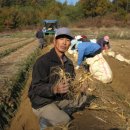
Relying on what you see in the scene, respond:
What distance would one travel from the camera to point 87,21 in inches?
2482

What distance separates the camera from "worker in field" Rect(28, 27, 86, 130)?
15.8 feet

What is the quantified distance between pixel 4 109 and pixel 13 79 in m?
2.49

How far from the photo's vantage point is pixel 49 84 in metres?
4.84

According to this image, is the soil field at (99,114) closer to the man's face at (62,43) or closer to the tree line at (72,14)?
the man's face at (62,43)

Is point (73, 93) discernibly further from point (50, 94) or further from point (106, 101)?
point (106, 101)

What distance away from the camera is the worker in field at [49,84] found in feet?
15.8

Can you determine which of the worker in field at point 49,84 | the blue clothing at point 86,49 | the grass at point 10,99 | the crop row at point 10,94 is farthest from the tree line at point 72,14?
the worker in field at point 49,84

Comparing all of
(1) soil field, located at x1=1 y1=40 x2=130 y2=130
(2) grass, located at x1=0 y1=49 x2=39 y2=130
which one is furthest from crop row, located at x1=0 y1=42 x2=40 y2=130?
(1) soil field, located at x1=1 y1=40 x2=130 y2=130

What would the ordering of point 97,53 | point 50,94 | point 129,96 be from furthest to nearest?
point 97,53, point 129,96, point 50,94

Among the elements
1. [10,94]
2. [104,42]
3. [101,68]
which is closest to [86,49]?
[101,68]

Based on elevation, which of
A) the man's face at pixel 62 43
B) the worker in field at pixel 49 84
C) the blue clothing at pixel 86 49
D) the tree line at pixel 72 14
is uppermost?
the man's face at pixel 62 43

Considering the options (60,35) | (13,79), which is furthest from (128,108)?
(60,35)

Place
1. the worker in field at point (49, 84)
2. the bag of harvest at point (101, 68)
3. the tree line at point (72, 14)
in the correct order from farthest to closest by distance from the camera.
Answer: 1. the tree line at point (72, 14)
2. the bag of harvest at point (101, 68)
3. the worker in field at point (49, 84)

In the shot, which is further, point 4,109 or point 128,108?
point 128,108
